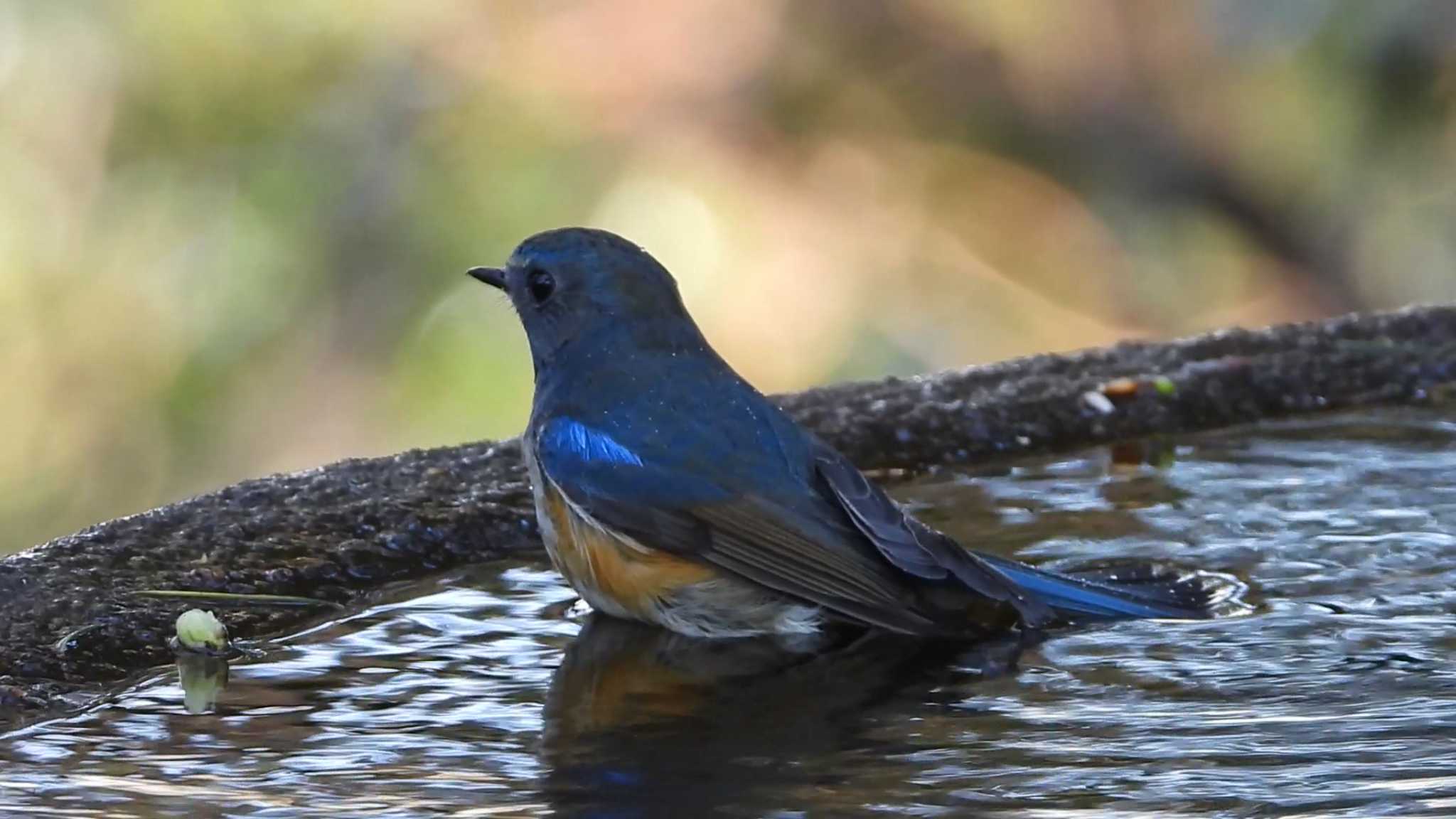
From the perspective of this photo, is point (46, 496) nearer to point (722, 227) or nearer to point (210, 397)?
point (210, 397)

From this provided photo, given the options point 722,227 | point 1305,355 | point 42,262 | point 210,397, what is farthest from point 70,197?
point 1305,355

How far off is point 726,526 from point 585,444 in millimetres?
290

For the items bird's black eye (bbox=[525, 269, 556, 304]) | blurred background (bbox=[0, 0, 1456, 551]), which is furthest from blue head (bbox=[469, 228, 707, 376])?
blurred background (bbox=[0, 0, 1456, 551])

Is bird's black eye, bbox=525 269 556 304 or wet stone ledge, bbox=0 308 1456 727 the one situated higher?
bird's black eye, bbox=525 269 556 304

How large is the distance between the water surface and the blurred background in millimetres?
5029

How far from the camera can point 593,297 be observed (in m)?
3.46

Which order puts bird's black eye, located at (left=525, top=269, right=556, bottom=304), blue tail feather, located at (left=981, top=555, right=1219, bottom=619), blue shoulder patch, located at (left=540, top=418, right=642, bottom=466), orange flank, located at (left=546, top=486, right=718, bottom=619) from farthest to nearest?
bird's black eye, located at (left=525, top=269, right=556, bottom=304) < blue shoulder patch, located at (left=540, top=418, right=642, bottom=466) < orange flank, located at (left=546, top=486, right=718, bottom=619) < blue tail feather, located at (left=981, top=555, right=1219, bottom=619)

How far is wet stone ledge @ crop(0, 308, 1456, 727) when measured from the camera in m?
2.58

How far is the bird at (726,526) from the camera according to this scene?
276 centimetres

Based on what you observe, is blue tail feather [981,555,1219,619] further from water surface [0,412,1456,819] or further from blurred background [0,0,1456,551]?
blurred background [0,0,1456,551]

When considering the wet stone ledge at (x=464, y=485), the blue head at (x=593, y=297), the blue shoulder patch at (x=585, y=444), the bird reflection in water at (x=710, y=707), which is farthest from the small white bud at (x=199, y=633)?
the blue head at (x=593, y=297)

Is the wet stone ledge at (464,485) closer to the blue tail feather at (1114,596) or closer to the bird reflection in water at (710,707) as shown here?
the bird reflection in water at (710,707)

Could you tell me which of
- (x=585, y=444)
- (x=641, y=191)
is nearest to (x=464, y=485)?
(x=585, y=444)

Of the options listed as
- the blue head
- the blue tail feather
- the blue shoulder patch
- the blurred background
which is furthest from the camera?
the blurred background
